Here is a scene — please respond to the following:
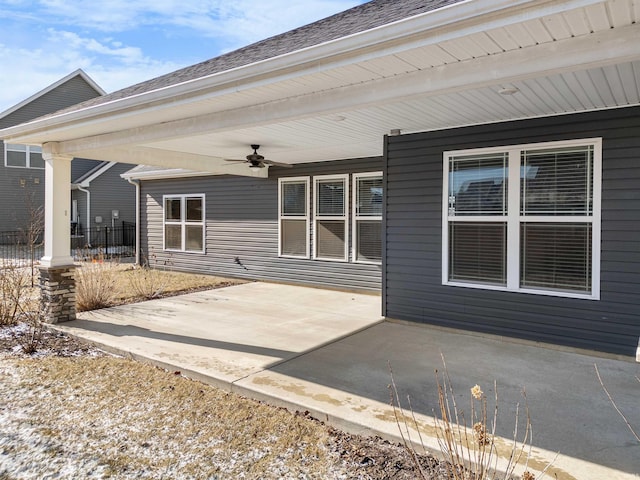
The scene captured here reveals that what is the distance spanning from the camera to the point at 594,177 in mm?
4473

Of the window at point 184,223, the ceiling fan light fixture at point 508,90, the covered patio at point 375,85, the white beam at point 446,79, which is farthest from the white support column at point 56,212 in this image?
the ceiling fan light fixture at point 508,90

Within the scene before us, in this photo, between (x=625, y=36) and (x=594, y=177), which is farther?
(x=594, y=177)

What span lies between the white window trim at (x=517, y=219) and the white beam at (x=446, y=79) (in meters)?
2.20

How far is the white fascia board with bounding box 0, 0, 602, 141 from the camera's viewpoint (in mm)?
2357

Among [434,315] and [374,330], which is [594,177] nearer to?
[434,315]

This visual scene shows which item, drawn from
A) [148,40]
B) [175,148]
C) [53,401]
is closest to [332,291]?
[175,148]

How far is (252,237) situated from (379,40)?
23.9 feet

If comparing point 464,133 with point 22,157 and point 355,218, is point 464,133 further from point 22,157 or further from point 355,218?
point 22,157

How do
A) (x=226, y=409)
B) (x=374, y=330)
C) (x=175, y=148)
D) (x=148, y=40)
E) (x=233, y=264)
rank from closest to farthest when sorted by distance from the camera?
(x=226, y=409) → (x=374, y=330) → (x=175, y=148) → (x=148, y=40) → (x=233, y=264)

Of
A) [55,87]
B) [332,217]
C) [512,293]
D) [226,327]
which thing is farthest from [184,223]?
[55,87]

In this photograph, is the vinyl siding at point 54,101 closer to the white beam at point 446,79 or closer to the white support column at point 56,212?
the white support column at point 56,212

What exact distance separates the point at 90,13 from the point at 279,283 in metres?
6.13

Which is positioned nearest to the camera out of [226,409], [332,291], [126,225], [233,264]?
[226,409]

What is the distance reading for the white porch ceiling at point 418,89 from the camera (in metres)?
2.48
